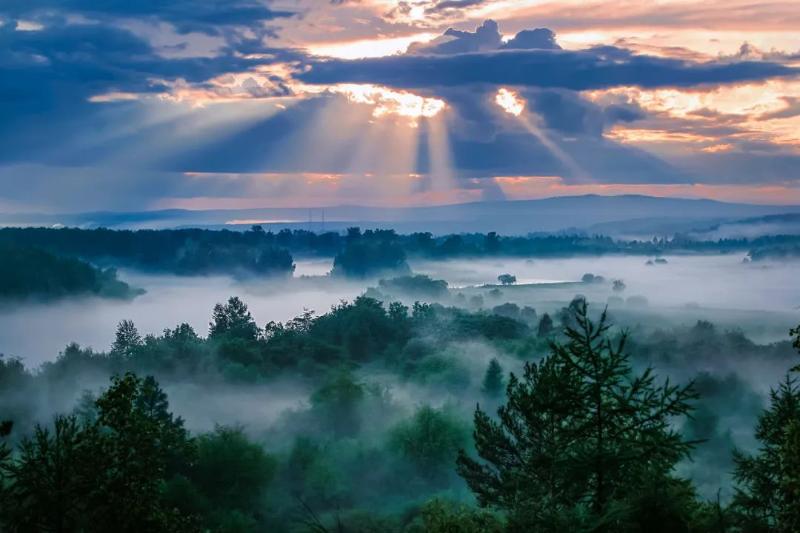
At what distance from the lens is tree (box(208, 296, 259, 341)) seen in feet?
511

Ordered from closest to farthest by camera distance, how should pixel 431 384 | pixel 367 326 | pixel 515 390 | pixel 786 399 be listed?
pixel 786 399, pixel 515 390, pixel 431 384, pixel 367 326

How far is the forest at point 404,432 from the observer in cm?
1969

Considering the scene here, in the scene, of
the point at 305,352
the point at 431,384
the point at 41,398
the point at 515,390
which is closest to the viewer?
the point at 515,390

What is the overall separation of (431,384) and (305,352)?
24.6 metres

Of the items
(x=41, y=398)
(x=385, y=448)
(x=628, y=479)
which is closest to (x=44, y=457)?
(x=628, y=479)

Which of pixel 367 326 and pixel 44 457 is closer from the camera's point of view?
pixel 44 457

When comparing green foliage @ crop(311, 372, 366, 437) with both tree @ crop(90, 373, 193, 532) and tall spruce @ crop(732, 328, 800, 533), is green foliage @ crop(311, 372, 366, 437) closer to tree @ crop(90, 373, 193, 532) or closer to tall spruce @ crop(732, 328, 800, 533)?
tall spruce @ crop(732, 328, 800, 533)

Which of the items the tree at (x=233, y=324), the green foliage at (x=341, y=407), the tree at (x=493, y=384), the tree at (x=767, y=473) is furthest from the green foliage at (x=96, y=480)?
the tree at (x=233, y=324)

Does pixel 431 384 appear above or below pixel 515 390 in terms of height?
below

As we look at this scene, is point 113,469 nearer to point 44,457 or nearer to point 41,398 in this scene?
point 44,457

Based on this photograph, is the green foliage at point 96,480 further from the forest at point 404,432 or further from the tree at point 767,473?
the tree at point 767,473

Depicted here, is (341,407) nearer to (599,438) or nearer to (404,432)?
(404,432)

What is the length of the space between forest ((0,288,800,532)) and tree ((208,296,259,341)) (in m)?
0.62

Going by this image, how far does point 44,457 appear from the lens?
23.1 meters
